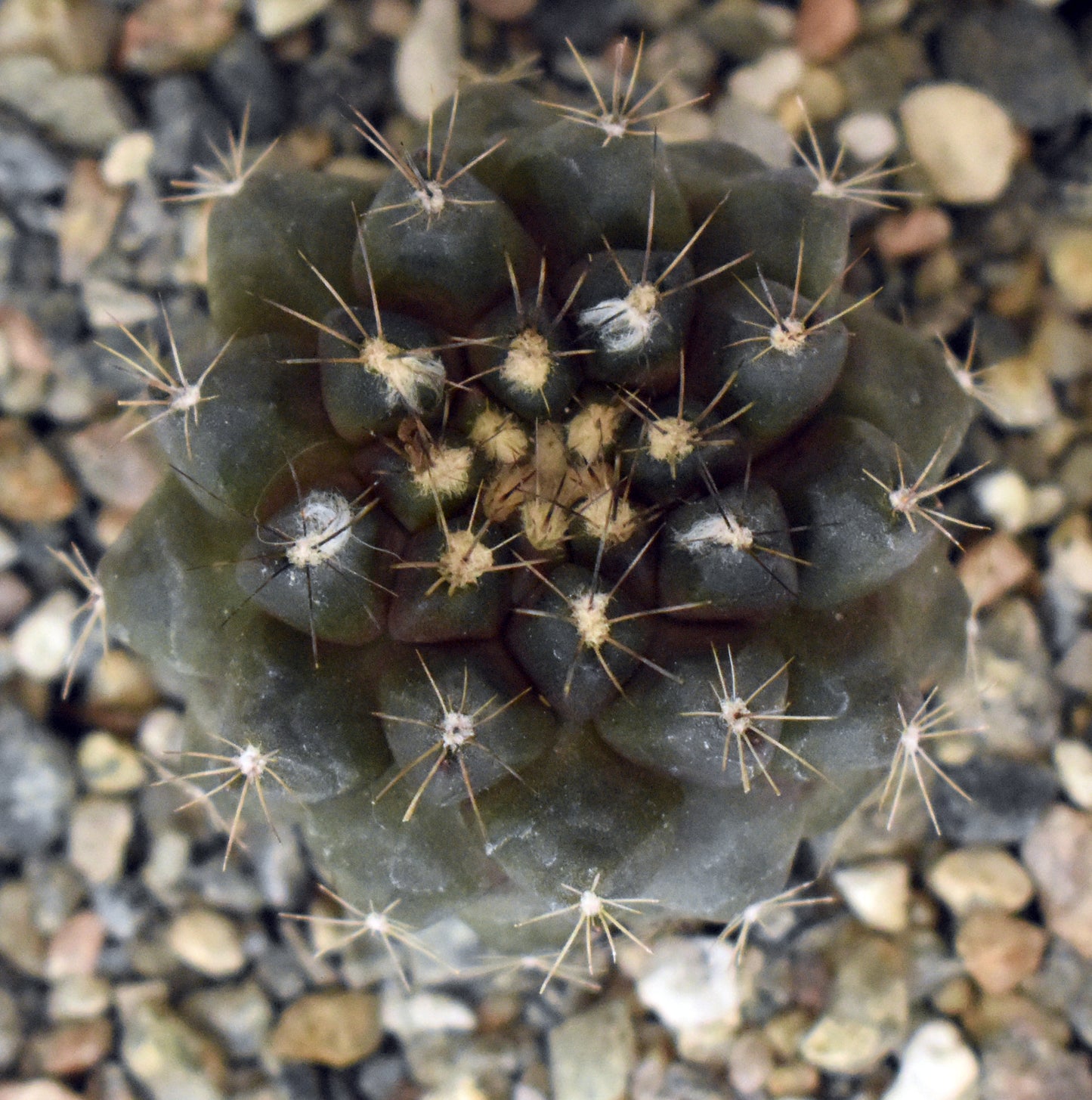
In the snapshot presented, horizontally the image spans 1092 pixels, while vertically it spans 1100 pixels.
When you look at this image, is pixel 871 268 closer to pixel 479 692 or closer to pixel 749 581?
pixel 749 581

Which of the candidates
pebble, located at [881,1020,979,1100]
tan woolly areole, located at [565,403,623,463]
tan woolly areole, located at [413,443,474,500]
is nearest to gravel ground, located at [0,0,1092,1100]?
pebble, located at [881,1020,979,1100]

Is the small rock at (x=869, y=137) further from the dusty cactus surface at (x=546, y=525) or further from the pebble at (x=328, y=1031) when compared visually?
the pebble at (x=328, y=1031)

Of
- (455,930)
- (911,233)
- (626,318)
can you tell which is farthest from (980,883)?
(626,318)

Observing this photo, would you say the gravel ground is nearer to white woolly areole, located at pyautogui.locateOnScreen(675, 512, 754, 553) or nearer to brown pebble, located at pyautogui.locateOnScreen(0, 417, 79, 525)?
brown pebble, located at pyautogui.locateOnScreen(0, 417, 79, 525)

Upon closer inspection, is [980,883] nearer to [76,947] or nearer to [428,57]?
[76,947]

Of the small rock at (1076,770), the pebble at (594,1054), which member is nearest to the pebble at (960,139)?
the small rock at (1076,770)

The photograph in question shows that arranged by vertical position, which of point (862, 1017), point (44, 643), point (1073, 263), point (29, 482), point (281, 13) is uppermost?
point (281, 13)
